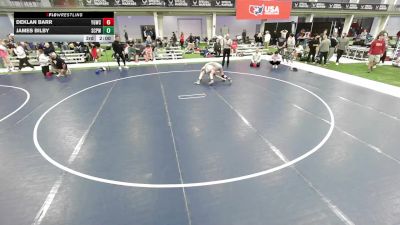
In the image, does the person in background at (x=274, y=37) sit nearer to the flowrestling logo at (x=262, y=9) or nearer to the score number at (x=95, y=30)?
the flowrestling logo at (x=262, y=9)

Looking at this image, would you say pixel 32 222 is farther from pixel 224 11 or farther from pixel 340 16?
pixel 340 16

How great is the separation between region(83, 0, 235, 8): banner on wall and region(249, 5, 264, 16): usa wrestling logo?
7.99ft

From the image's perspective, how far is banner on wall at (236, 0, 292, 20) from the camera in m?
29.2

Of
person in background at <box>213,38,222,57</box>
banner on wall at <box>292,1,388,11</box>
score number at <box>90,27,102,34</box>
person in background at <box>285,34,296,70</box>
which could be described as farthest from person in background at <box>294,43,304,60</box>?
banner on wall at <box>292,1,388,11</box>

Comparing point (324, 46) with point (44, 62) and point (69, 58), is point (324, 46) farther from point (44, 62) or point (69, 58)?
point (69, 58)

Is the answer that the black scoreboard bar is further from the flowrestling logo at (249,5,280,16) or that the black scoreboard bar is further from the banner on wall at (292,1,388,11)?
the banner on wall at (292,1,388,11)

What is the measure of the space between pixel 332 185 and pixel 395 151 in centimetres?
263

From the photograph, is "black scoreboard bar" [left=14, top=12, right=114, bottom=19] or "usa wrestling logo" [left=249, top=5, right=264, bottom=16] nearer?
"black scoreboard bar" [left=14, top=12, right=114, bottom=19]

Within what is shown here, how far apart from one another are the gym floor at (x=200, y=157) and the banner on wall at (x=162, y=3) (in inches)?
725

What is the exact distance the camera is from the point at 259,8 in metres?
29.2

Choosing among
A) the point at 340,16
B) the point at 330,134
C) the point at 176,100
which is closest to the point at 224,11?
the point at 340,16

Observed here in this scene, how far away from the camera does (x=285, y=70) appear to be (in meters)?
15.4

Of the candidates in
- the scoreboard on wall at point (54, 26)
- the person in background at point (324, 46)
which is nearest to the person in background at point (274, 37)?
the person in background at point (324, 46)

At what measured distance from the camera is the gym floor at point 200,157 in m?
4.45
